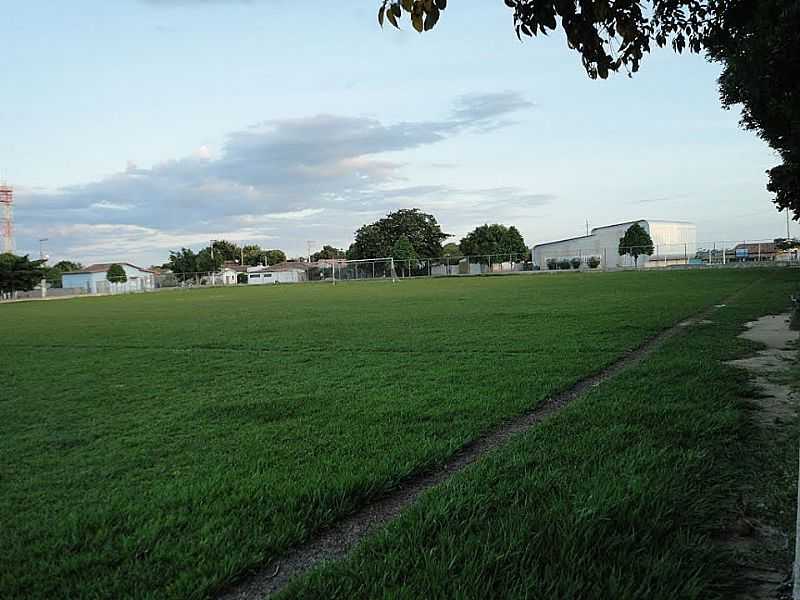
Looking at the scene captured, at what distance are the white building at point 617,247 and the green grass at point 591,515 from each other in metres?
67.4

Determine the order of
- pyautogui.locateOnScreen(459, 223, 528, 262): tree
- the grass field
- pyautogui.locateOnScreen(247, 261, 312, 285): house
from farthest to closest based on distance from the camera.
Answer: pyautogui.locateOnScreen(247, 261, 312, 285): house, pyautogui.locateOnScreen(459, 223, 528, 262): tree, the grass field

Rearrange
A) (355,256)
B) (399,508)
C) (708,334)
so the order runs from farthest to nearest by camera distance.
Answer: (355,256) < (708,334) < (399,508)

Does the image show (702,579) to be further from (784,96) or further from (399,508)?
(784,96)

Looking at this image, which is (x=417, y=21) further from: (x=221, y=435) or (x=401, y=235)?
(x=401, y=235)

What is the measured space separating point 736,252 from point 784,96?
69.5 m

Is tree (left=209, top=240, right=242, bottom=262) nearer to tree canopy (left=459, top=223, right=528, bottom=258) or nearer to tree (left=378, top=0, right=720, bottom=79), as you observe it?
tree canopy (left=459, top=223, right=528, bottom=258)

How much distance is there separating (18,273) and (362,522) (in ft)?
222

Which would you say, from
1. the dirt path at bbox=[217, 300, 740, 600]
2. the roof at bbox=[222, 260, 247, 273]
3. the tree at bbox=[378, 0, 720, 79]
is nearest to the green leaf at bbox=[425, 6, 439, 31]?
the tree at bbox=[378, 0, 720, 79]

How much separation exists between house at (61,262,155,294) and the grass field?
7228 cm

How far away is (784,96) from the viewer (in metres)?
8.65

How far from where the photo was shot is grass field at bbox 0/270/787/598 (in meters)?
2.89

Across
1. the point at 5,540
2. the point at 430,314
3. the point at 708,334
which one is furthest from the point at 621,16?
the point at 430,314

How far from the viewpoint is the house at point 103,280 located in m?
77.4

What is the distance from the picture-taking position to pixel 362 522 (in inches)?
128
